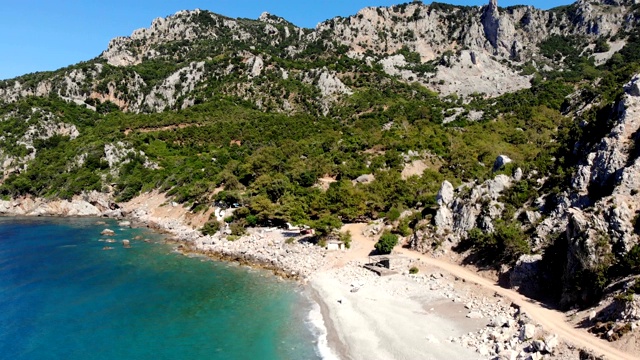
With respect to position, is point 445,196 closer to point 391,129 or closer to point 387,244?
point 387,244

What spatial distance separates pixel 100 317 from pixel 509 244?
32.0 metres

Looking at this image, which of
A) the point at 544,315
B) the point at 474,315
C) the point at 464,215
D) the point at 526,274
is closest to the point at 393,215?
the point at 464,215

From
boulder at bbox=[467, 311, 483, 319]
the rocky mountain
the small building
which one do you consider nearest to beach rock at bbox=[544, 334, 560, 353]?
the rocky mountain

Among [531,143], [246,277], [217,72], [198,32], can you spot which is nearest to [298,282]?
[246,277]

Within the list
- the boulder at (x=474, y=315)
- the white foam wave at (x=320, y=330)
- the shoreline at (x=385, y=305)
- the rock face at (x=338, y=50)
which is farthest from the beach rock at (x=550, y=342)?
the rock face at (x=338, y=50)

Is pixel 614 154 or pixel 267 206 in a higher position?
pixel 614 154

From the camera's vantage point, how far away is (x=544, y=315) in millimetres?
24859

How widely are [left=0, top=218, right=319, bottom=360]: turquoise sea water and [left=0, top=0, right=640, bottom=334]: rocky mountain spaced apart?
13025mm

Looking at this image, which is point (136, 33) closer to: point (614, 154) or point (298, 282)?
point (298, 282)

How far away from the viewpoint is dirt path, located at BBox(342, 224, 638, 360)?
20.2 meters

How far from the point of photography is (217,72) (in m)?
140

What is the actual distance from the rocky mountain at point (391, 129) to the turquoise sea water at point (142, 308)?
42.7ft

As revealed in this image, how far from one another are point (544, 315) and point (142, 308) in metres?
29.0

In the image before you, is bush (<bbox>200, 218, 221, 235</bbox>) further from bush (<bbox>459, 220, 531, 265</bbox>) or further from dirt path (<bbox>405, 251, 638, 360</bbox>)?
bush (<bbox>459, 220, 531, 265</bbox>)
